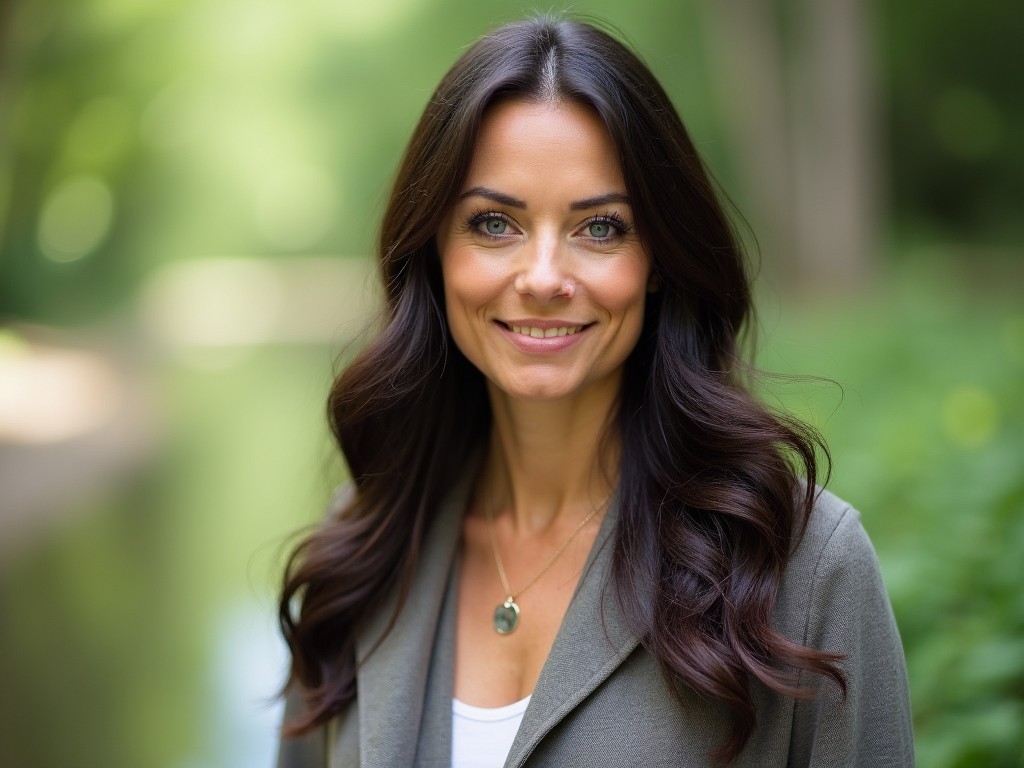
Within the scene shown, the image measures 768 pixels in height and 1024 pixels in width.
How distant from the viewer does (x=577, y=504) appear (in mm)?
2570

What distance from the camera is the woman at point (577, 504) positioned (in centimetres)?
210

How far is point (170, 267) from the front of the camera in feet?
88.9

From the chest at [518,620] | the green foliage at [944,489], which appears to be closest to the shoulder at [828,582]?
the green foliage at [944,489]

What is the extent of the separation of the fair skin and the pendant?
16 millimetres

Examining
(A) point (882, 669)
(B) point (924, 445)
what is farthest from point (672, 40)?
(A) point (882, 669)

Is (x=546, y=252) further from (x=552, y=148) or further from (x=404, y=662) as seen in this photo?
(x=404, y=662)

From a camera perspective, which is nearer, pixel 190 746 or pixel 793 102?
pixel 190 746

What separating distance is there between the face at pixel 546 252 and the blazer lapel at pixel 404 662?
18.5 inches

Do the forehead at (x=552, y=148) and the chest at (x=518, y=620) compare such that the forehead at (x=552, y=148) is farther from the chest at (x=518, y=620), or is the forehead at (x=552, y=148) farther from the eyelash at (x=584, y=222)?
the chest at (x=518, y=620)

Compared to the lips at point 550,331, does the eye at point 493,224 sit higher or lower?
higher

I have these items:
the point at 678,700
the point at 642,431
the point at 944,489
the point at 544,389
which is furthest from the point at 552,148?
the point at 944,489

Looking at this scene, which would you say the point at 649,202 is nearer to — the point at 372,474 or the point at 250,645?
the point at 372,474

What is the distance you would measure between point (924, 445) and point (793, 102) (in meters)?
9.30

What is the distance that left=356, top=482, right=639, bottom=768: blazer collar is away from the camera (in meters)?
2.19
